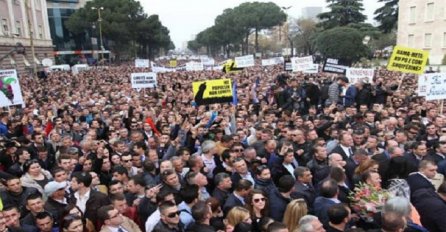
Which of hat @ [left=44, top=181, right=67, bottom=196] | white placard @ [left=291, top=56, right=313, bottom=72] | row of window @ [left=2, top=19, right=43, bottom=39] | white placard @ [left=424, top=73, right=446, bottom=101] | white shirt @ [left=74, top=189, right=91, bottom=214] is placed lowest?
white shirt @ [left=74, top=189, right=91, bottom=214]

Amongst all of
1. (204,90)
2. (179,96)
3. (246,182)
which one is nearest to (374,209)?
(246,182)

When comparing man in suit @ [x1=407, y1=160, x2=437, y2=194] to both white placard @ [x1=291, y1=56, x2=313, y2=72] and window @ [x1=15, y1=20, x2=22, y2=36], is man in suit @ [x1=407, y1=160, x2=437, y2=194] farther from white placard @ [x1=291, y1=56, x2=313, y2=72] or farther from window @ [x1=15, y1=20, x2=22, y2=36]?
window @ [x1=15, y1=20, x2=22, y2=36]

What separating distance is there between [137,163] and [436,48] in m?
42.2

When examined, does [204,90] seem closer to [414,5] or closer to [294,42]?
[414,5]

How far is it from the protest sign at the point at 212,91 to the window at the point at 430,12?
126ft

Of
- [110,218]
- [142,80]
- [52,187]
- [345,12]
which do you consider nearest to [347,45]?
[345,12]

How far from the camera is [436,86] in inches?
418

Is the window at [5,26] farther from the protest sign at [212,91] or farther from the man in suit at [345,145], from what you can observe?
the man in suit at [345,145]

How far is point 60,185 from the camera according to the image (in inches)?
205

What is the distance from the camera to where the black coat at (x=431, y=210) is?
13.9 feet

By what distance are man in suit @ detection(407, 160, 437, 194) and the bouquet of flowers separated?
83 cm

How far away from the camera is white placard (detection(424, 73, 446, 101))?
10617 millimetres

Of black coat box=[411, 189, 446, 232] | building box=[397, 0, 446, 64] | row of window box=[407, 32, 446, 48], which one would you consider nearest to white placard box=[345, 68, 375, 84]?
black coat box=[411, 189, 446, 232]

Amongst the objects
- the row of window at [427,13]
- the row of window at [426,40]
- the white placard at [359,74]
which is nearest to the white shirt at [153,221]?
the white placard at [359,74]
